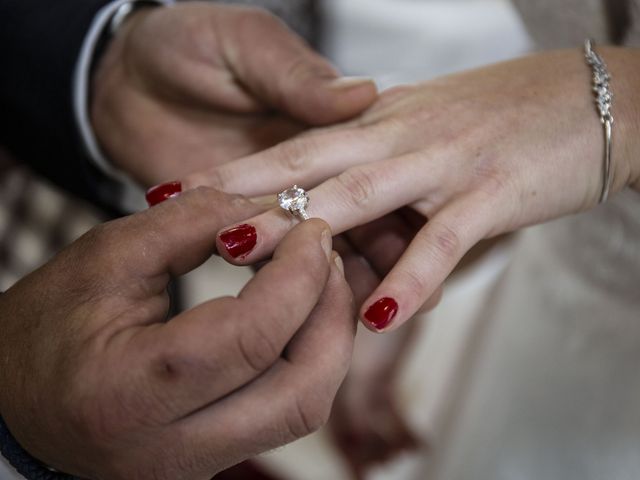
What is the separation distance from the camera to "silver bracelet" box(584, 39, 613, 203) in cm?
80

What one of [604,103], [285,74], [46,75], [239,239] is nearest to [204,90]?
[285,74]

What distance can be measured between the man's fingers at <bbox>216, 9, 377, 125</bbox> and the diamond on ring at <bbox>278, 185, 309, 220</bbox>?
0.20 m

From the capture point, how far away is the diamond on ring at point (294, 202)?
714mm

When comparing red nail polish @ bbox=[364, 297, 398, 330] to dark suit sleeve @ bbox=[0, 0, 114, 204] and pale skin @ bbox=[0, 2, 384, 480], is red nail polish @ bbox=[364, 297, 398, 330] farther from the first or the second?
dark suit sleeve @ bbox=[0, 0, 114, 204]

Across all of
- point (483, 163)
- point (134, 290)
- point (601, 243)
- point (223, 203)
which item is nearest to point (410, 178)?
point (483, 163)

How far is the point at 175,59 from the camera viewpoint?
100 centimetres

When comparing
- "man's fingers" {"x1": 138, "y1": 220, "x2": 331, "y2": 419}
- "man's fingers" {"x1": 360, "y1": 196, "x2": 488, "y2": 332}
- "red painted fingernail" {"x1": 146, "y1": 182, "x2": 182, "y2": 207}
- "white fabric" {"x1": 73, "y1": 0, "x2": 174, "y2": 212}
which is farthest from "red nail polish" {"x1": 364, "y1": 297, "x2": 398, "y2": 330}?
"white fabric" {"x1": 73, "y1": 0, "x2": 174, "y2": 212}

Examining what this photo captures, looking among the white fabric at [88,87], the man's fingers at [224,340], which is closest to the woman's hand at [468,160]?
the man's fingers at [224,340]

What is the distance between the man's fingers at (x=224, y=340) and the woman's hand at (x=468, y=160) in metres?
0.22

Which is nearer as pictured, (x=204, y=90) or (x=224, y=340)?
(x=224, y=340)

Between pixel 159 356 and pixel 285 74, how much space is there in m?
0.52

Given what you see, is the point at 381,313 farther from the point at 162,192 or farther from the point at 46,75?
the point at 46,75

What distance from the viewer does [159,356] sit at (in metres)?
0.50

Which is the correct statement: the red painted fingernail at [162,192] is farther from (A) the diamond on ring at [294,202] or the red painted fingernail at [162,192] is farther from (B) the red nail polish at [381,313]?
(B) the red nail polish at [381,313]
